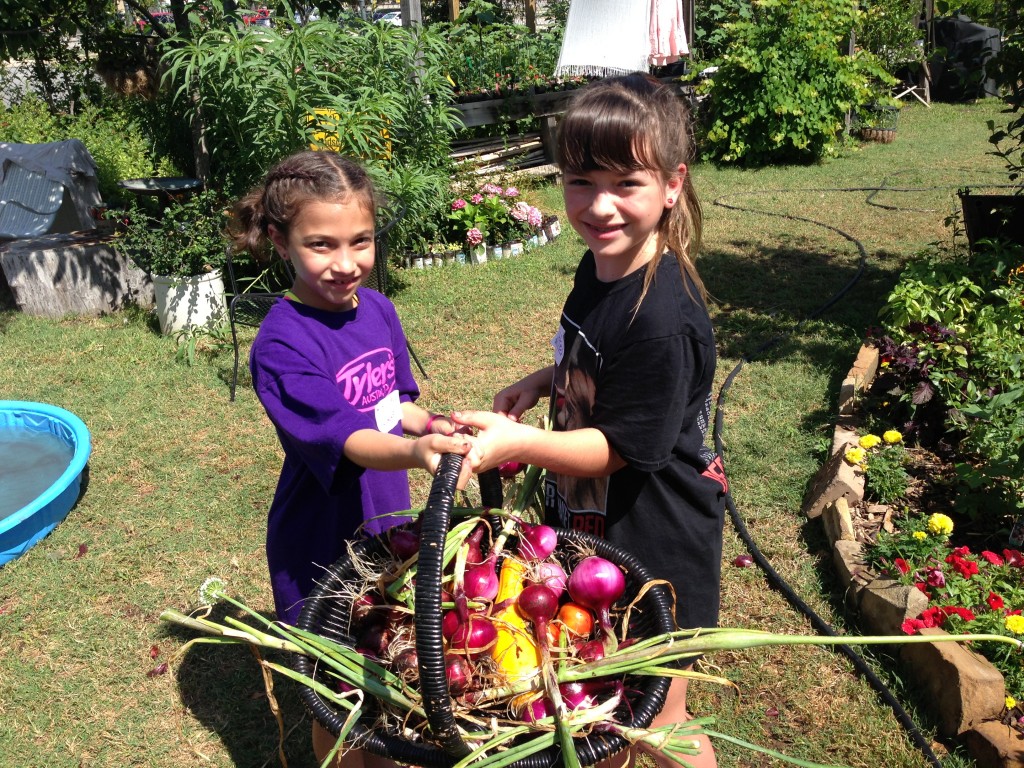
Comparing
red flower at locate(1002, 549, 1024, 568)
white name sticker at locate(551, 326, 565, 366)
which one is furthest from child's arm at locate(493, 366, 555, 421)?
red flower at locate(1002, 549, 1024, 568)

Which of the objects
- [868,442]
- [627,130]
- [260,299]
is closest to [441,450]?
[627,130]

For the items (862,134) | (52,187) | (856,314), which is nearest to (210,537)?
(856,314)

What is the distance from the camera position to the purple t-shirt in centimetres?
169

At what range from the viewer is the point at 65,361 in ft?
18.1

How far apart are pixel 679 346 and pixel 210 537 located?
2.70 m

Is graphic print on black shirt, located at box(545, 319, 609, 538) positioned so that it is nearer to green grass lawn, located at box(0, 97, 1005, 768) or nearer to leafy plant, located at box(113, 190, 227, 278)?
green grass lawn, located at box(0, 97, 1005, 768)

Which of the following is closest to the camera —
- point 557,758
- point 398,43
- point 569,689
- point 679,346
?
point 557,758

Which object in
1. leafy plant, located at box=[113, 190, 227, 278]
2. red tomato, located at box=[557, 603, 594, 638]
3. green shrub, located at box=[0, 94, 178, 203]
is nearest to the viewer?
red tomato, located at box=[557, 603, 594, 638]

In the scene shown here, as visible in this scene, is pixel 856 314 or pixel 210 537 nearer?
pixel 210 537

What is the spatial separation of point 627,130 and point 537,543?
813 millimetres

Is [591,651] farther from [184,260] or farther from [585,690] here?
[184,260]

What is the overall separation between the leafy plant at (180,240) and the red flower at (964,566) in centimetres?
486

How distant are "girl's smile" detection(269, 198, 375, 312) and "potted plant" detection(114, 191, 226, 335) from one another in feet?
13.7

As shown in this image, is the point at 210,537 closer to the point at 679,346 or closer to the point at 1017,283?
the point at 679,346
